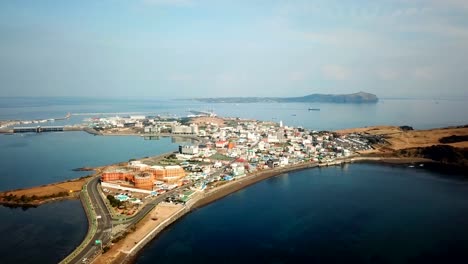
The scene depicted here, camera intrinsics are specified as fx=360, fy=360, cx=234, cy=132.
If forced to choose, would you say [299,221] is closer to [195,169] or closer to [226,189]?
A: [226,189]

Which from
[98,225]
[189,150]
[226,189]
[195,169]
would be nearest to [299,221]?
[226,189]

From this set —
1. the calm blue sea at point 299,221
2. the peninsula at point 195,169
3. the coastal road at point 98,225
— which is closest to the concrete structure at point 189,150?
the peninsula at point 195,169

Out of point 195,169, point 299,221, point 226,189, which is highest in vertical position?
point 195,169

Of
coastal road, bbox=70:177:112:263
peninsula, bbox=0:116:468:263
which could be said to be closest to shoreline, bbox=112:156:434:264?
peninsula, bbox=0:116:468:263

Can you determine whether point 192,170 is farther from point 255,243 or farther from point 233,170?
point 255,243

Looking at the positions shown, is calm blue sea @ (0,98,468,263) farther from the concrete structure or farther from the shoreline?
the concrete structure

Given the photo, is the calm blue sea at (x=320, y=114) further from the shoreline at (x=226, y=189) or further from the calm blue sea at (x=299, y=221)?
the calm blue sea at (x=299, y=221)
